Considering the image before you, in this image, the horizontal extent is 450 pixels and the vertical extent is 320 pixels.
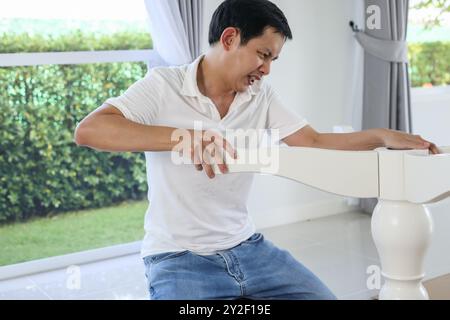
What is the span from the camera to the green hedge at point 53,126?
377 cm

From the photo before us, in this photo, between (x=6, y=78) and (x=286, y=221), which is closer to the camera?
(x=6, y=78)

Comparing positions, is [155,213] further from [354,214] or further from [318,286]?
[354,214]

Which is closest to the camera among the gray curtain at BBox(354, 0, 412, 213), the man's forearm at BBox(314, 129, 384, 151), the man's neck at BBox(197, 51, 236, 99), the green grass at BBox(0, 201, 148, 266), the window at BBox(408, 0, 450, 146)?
the man's forearm at BBox(314, 129, 384, 151)

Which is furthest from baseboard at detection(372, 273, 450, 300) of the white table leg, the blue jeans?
the blue jeans

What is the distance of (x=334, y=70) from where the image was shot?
14.8 feet

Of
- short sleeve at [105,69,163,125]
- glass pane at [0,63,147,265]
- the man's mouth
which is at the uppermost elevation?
the man's mouth

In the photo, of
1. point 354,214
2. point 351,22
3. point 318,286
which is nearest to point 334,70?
point 351,22

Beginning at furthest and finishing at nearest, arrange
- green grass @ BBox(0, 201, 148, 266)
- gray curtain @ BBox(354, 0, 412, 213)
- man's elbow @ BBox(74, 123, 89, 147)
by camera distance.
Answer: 1. gray curtain @ BBox(354, 0, 412, 213)
2. green grass @ BBox(0, 201, 148, 266)
3. man's elbow @ BBox(74, 123, 89, 147)

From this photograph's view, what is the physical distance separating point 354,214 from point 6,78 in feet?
8.25

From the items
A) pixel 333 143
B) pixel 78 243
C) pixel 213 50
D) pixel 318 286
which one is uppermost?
pixel 213 50

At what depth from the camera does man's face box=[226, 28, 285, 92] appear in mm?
1617

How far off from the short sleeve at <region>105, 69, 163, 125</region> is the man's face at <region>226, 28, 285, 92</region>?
199 millimetres

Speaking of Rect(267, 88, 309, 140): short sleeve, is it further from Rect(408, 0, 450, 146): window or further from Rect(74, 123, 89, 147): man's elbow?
Rect(408, 0, 450, 146): window
